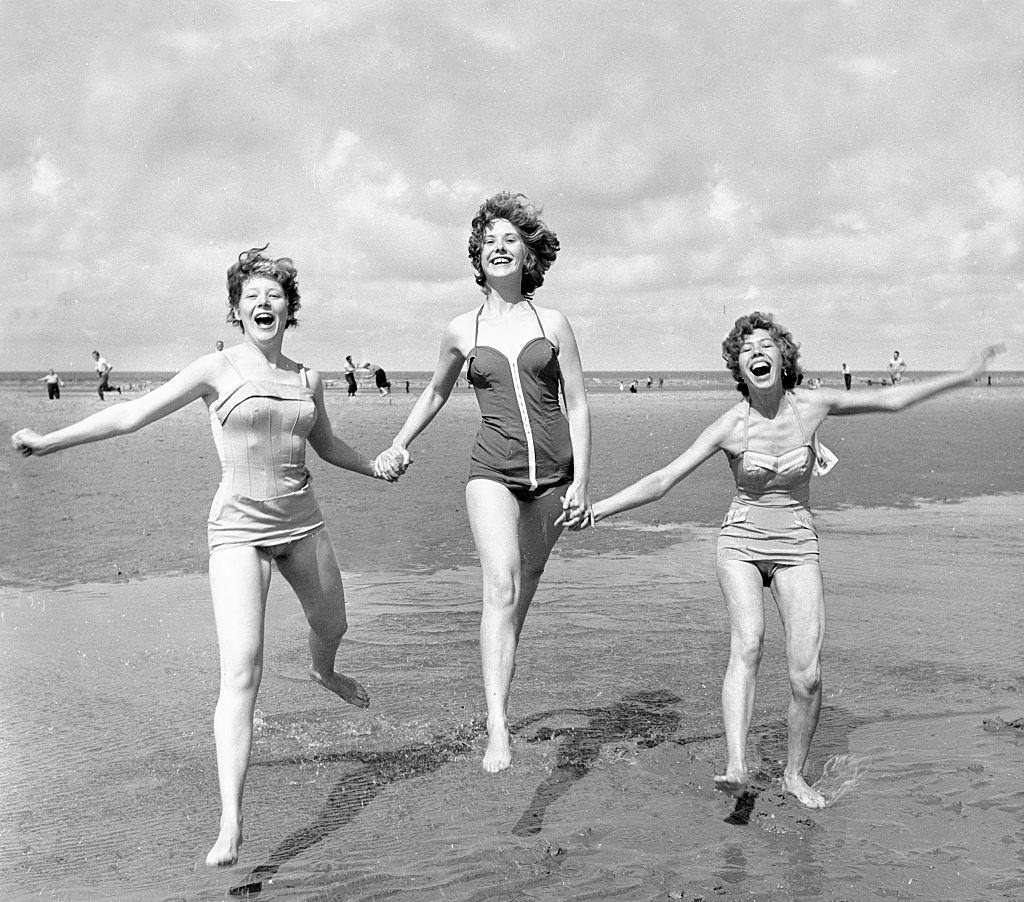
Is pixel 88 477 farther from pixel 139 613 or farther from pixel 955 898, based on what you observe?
pixel 955 898

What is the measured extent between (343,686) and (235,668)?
1.43m

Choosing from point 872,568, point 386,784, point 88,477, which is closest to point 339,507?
point 88,477

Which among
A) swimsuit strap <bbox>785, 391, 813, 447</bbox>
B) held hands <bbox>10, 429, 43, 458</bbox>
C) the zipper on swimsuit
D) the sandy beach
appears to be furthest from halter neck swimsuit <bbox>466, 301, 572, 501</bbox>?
held hands <bbox>10, 429, 43, 458</bbox>

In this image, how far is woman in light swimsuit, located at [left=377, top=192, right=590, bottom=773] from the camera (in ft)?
17.5

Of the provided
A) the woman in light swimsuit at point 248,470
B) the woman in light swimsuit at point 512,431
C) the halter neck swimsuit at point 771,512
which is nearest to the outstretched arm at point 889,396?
the halter neck swimsuit at point 771,512

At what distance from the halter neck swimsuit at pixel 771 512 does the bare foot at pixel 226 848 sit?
2483 mm

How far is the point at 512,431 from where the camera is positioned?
214 inches

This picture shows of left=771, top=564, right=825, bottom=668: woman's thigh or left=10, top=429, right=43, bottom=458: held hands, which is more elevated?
left=10, top=429, right=43, bottom=458: held hands

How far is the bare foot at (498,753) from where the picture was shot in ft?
16.4

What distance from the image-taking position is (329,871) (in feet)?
14.1

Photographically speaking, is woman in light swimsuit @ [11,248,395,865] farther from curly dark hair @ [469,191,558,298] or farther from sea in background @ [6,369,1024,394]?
sea in background @ [6,369,1024,394]

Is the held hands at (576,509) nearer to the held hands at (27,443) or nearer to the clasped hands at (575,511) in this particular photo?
the clasped hands at (575,511)

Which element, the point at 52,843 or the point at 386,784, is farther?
the point at 386,784

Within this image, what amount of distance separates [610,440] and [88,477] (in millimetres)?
11786
